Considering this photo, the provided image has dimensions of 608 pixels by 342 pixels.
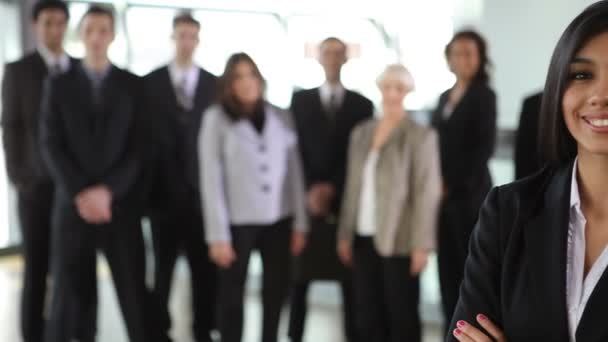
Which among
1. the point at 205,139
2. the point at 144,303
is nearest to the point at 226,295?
the point at 144,303

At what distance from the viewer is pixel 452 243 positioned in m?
3.97

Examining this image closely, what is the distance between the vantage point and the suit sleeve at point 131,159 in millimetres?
3684

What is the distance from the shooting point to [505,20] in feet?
17.2

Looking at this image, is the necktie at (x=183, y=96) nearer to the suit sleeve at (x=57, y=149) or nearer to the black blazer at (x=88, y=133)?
the black blazer at (x=88, y=133)

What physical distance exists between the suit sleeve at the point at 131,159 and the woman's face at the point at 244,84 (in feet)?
1.63

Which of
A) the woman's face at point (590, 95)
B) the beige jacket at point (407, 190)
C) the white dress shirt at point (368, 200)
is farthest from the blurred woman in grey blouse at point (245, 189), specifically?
the woman's face at point (590, 95)

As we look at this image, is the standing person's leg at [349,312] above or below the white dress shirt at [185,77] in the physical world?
below

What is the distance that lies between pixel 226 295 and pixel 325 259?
2.31ft

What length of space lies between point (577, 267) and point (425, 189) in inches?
86.1

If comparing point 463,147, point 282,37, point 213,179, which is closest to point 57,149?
point 213,179

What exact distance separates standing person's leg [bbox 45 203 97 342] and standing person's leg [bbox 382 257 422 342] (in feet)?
→ 4.71

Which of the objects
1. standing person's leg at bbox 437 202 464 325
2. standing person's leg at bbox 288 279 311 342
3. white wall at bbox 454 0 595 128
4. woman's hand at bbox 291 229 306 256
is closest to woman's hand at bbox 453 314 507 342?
woman's hand at bbox 291 229 306 256

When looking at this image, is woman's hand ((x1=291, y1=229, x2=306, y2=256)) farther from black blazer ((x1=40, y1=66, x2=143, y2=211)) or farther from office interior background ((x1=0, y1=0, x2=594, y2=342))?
office interior background ((x1=0, y1=0, x2=594, y2=342))

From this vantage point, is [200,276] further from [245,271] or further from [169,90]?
[169,90]
